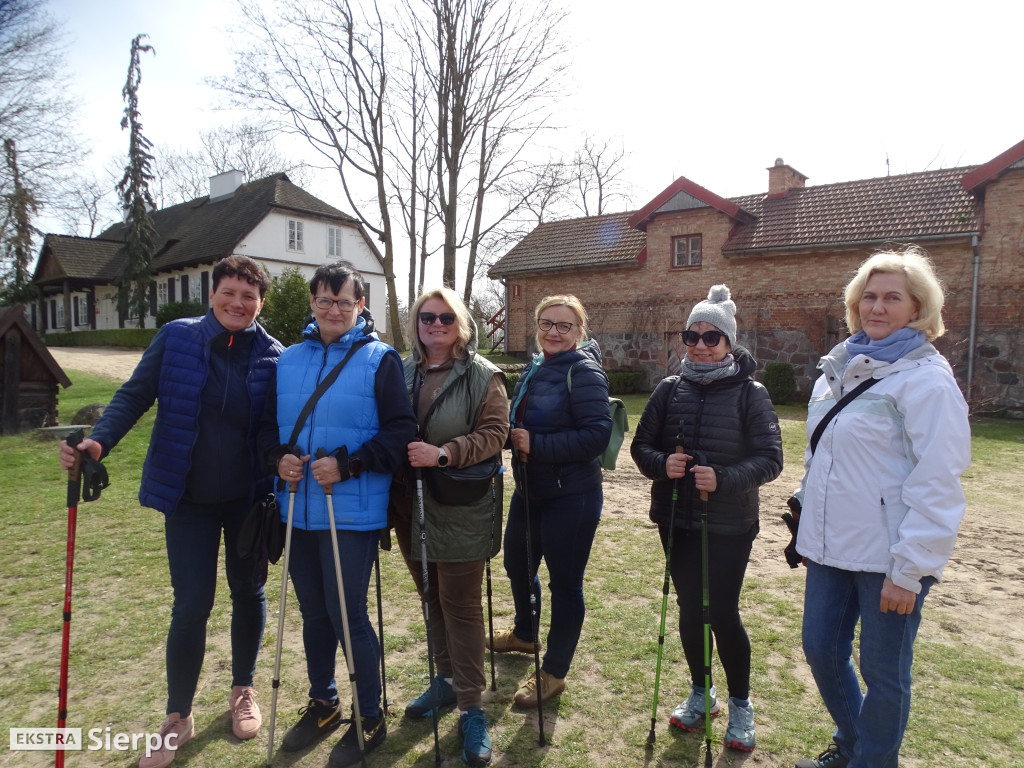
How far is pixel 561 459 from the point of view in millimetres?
2906

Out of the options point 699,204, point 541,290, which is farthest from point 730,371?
point 541,290

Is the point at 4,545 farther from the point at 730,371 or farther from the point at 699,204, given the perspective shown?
the point at 699,204

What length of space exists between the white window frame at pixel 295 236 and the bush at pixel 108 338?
6373mm

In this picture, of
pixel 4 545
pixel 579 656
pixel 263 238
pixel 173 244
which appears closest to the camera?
pixel 579 656

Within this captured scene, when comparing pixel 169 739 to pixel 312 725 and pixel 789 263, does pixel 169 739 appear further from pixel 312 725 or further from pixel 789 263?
pixel 789 263

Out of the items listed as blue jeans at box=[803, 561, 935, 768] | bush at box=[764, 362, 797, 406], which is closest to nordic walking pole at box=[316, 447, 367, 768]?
blue jeans at box=[803, 561, 935, 768]

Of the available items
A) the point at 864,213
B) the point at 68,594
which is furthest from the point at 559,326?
the point at 864,213

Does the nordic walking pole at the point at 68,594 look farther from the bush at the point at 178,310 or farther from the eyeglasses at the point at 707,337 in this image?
the bush at the point at 178,310

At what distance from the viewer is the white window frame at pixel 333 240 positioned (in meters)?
28.6

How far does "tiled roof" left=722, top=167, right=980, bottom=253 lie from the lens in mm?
14637

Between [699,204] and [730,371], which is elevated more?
[699,204]

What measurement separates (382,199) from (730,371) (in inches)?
679

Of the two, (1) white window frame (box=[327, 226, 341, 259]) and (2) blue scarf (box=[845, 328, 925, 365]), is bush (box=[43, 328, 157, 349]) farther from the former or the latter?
(2) blue scarf (box=[845, 328, 925, 365])

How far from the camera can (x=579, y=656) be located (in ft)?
11.7
